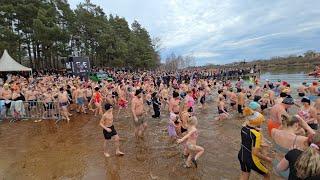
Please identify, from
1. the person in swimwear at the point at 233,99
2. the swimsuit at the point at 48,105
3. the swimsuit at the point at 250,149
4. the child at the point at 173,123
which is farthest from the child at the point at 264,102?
the swimsuit at the point at 250,149

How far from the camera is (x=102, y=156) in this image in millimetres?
8531

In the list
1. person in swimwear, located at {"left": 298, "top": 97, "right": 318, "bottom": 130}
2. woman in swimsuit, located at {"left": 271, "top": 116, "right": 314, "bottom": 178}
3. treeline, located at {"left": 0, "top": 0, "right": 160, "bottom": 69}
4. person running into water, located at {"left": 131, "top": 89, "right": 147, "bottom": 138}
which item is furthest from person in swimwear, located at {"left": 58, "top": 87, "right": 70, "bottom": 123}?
treeline, located at {"left": 0, "top": 0, "right": 160, "bottom": 69}

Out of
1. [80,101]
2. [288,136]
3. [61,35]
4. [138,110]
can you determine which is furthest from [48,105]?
[61,35]

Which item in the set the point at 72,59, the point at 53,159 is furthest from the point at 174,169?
the point at 72,59

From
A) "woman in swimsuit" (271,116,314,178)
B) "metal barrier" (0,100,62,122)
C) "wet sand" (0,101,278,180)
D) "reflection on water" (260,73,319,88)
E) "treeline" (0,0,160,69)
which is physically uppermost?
"treeline" (0,0,160,69)

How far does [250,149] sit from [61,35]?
2934 cm

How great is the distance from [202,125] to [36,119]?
Answer: 7301 mm

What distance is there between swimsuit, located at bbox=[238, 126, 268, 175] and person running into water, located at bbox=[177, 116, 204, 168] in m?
1.65

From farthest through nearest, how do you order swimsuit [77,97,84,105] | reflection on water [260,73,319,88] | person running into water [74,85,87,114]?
reflection on water [260,73,319,88] → swimsuit [77,97,84,105] → person running into water [74,85,87,114]

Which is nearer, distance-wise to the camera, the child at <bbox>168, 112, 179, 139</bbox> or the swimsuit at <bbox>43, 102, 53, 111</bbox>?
the child at <bbox>168, 112, 179, 139</bbox>

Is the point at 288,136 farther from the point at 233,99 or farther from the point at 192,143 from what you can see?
the point at 233,99

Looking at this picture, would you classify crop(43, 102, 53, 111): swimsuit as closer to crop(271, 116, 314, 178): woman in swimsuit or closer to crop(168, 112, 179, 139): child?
crop(168, 112, 179, 139): child

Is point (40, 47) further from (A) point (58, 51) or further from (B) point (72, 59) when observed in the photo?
(B) point (72, 59)

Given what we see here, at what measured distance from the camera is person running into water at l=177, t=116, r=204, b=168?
6750 mm
